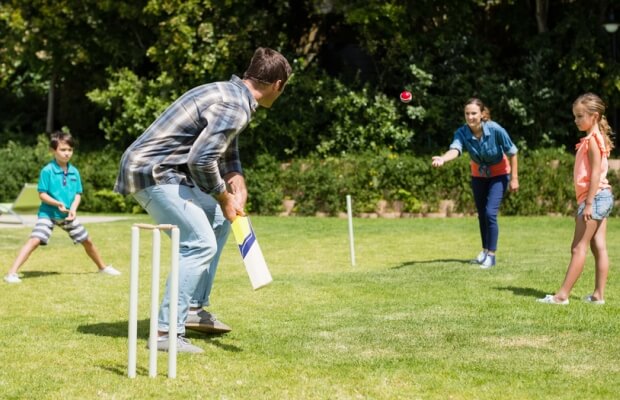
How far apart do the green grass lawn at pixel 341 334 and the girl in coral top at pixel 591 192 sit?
22cm

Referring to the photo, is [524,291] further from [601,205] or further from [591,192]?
[591,192]

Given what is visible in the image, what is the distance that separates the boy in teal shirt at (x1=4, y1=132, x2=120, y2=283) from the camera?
9.89 m

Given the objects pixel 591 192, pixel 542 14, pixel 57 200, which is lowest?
pixel 57 200

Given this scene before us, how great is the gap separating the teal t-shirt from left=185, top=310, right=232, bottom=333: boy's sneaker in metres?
3.89

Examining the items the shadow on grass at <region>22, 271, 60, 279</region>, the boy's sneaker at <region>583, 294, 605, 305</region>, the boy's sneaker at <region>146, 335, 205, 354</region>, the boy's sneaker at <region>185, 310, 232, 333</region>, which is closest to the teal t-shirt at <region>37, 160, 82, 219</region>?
the shadow on grass at <region>22, 271, 60, 279</region>

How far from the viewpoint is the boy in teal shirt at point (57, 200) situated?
9.89m

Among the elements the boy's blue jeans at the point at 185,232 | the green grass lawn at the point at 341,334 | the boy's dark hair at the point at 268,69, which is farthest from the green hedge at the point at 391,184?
the boy's blue jeans at the point at 185,232

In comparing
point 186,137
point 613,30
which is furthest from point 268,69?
point 613,30

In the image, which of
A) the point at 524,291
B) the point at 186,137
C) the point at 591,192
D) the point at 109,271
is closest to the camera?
the point at 186,137

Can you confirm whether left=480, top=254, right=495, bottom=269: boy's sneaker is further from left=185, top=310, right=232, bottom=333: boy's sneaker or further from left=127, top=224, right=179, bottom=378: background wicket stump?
left=127, top=224, right=179, bottom=378: background wicket stump

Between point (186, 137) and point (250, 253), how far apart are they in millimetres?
819

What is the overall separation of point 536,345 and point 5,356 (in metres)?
3.37

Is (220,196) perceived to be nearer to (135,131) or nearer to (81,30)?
(135,131)

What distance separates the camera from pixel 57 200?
9945 millimetres
